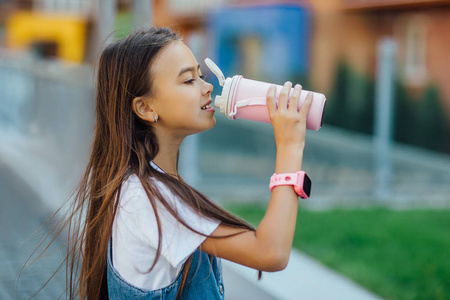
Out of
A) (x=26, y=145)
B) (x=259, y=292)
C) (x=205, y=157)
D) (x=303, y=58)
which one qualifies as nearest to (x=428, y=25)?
(x=303, y=58)

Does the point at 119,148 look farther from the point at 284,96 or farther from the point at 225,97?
the point at 284,96

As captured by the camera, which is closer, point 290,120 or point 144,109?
point 290,120

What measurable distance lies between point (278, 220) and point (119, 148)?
0.52 m

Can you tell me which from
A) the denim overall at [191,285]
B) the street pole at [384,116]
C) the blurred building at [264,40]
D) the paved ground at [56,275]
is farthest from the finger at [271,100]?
the blurred building at [264,40]

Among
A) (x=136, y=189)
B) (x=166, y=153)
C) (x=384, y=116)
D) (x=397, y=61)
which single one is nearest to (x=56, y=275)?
(x=166, y=153)

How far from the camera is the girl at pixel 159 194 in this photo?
166cm

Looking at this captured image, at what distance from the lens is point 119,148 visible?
184 centimetres

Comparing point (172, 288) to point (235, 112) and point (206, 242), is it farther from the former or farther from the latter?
point (235, 112)

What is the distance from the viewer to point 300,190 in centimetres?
167

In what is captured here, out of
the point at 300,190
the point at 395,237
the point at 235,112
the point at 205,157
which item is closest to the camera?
the point at 300,190

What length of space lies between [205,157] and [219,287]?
663 centimetres

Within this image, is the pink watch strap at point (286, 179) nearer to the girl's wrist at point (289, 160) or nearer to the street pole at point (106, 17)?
the girl's wrist at point (289, 160)

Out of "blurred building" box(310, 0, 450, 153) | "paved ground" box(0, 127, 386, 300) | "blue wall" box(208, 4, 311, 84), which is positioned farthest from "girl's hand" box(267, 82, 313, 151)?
"blue wall" box(208, 4, 311, 84)

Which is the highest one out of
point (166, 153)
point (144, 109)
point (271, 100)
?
point (271, 100)
